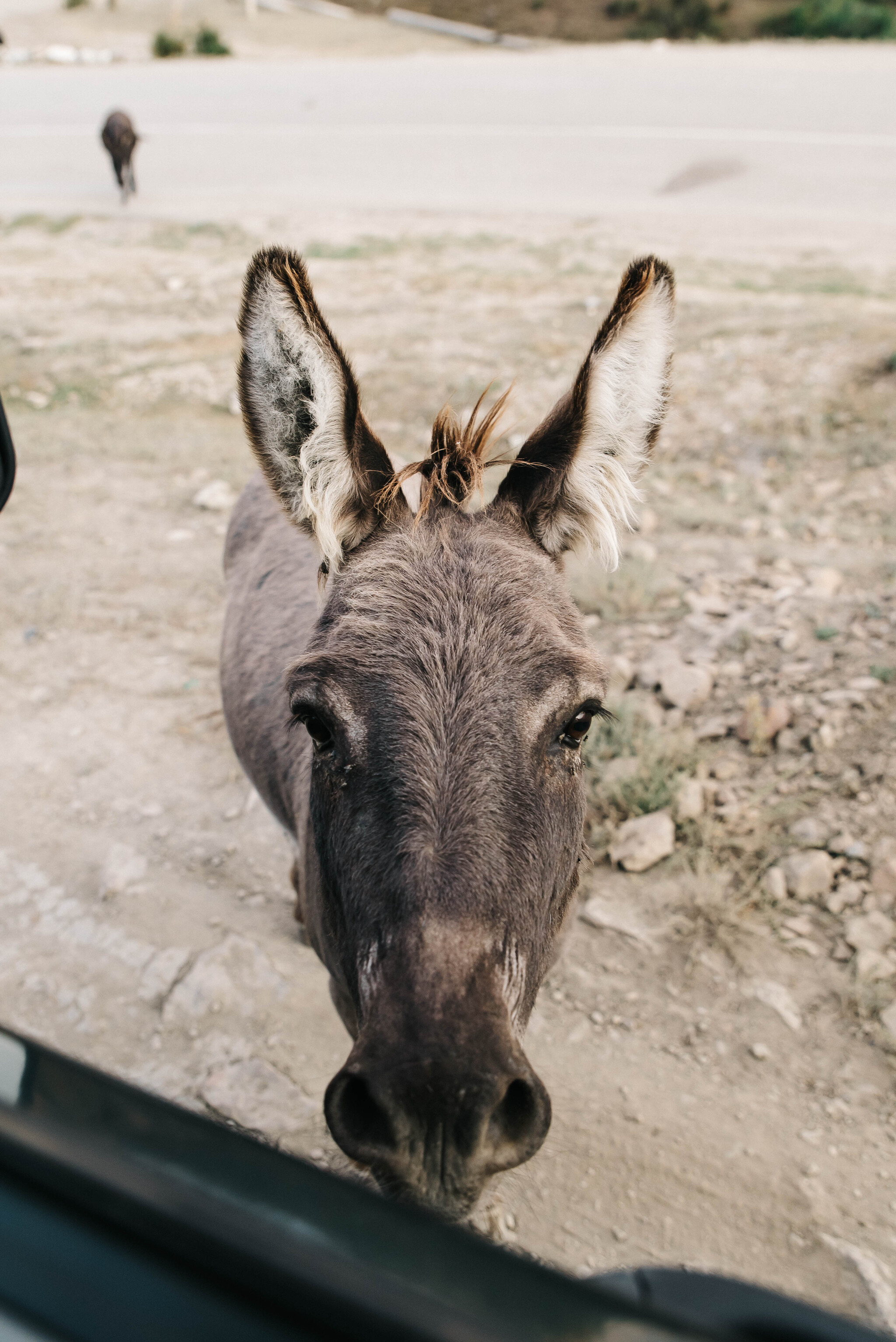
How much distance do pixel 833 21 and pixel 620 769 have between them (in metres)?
27.5

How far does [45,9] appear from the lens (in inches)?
1251

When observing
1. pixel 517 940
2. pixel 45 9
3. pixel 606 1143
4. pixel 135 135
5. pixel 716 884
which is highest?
pixel 45 9

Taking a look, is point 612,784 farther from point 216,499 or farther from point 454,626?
point 216,499

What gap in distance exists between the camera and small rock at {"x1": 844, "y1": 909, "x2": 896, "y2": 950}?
4090 millimetres

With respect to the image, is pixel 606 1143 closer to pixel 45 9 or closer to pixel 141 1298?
pixel 141 1298

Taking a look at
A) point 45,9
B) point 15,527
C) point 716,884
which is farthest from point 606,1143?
point 45,9

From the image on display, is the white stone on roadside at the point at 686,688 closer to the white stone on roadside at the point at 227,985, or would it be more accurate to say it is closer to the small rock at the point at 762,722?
the small rock at the point at 762,722

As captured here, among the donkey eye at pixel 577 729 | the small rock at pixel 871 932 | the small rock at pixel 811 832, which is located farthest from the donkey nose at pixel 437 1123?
the small rock at pixel 811 832

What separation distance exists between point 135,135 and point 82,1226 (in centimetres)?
1776

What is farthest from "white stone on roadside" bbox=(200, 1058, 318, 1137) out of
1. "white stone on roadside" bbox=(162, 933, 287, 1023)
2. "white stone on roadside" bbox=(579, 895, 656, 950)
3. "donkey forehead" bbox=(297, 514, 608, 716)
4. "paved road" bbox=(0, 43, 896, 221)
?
"paved road" bbox=(0, 43, 896, 221)

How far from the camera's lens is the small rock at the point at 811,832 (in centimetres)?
452

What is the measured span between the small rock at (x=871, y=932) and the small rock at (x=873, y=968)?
47 mm

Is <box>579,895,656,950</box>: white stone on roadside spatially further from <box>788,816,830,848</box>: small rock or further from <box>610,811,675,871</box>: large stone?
<box>788,816,830,848</box>: small rock

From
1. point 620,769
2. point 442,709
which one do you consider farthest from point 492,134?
point 442,709
